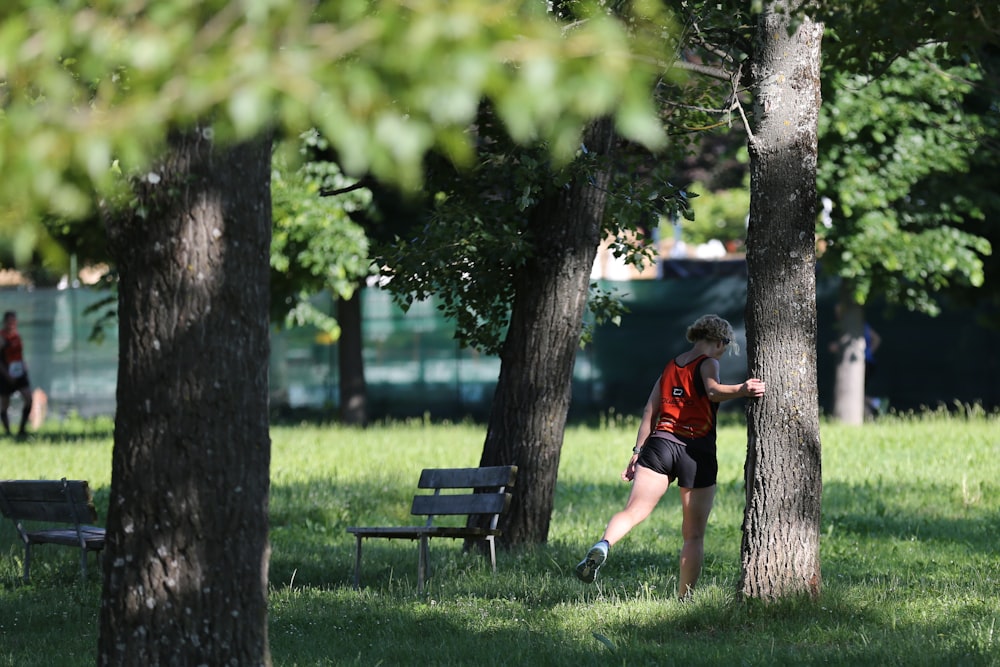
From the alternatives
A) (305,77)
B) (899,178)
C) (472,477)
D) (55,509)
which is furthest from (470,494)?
(899,178)

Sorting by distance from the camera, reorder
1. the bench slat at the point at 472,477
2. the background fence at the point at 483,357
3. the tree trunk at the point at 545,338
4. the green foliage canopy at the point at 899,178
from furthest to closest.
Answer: the background fence at the point at 483,357, the green foliage canopy at the point at 899,178, the tree trunk at the point at 545,338, the bench slat at the point at 472,477

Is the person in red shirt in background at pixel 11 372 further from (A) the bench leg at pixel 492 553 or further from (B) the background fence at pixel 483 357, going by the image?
(A) the bench leg at pixel 492 553

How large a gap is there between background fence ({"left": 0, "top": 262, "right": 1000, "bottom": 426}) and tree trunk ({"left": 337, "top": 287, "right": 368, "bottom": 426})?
3.45ft

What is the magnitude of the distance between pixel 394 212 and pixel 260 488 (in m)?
18.6

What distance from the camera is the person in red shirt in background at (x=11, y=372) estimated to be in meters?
23.4

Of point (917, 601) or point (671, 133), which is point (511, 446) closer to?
point (671, 133)

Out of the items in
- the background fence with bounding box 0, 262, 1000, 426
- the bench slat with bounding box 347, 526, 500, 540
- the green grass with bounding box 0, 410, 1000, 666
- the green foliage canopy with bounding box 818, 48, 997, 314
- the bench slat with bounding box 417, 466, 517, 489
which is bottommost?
the green grass with bounding box 0, 410, 1000, 666

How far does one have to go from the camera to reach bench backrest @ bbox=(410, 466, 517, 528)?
9.70 m

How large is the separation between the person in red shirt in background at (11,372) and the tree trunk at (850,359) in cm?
1333

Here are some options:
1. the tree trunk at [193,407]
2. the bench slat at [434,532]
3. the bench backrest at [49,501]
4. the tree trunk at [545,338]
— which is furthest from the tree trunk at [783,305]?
the bench backrest at [49,501]

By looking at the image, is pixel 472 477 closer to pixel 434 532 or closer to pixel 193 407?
pixel 434 532

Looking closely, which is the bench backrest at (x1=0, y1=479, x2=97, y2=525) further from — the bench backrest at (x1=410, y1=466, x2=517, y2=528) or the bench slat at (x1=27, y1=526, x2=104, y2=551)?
the bench backrest at (x1=410, y1=466, x2=517, y2=528)

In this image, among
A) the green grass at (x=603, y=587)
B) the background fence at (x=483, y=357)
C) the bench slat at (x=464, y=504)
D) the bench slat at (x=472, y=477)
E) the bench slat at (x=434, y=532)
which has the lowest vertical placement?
the green grass at (x=603, y=587)

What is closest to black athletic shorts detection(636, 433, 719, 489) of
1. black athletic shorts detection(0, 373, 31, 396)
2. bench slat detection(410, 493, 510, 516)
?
bench slat detection(410, 493, 510, 516)
